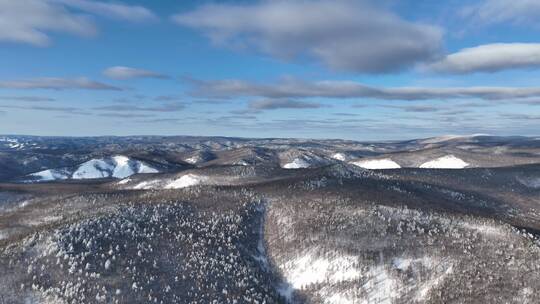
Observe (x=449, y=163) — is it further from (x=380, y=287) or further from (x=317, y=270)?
(x=380, y=287)

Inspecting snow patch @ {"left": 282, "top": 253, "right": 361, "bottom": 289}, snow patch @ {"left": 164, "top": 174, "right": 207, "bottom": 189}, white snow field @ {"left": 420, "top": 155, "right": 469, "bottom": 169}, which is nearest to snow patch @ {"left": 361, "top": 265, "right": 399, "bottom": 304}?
snow patch @ {"left": 282, "top": 253, "right": 361, "bottom": 289}

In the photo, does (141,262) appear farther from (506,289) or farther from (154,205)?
(506,289)

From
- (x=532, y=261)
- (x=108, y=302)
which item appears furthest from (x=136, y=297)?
(x=532, y=261)

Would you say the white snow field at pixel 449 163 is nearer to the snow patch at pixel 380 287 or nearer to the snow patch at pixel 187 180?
the snow patch at pixel 187 180

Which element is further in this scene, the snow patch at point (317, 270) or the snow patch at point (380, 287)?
the snow patch at point (317, 270)

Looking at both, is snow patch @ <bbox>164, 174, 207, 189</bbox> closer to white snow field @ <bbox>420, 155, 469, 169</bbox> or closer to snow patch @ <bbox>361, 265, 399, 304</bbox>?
snow patch @ <bbox>361, 265, 399, 304</bbox>

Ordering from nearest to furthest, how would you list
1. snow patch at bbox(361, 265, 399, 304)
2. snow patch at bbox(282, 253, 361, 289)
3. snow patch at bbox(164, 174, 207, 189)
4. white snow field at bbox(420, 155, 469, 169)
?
1. snow patch at bbox(361, 265, 399, 304)
2. snow patch at bbox(282, 253, 361, 289)
3. snow patch at bbox(164, 174, 207, 189)
4. white snow field at bbox(420, 155, 469, 169)

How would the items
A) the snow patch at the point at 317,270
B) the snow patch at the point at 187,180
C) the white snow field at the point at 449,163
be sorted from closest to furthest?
the snow patch at the point at 317,270 < the snow patch at the point at 187,180 < the white snow field at the point at 449,163

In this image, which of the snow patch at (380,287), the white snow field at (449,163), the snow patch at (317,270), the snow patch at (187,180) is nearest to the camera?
the snow patch at (380,287)

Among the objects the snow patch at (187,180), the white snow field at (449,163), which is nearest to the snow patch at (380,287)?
the snow patch at (187,180)

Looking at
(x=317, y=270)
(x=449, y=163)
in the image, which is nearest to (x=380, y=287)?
(x=317, y=270)

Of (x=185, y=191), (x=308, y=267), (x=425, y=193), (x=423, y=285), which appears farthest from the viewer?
(x=425, y=193)
